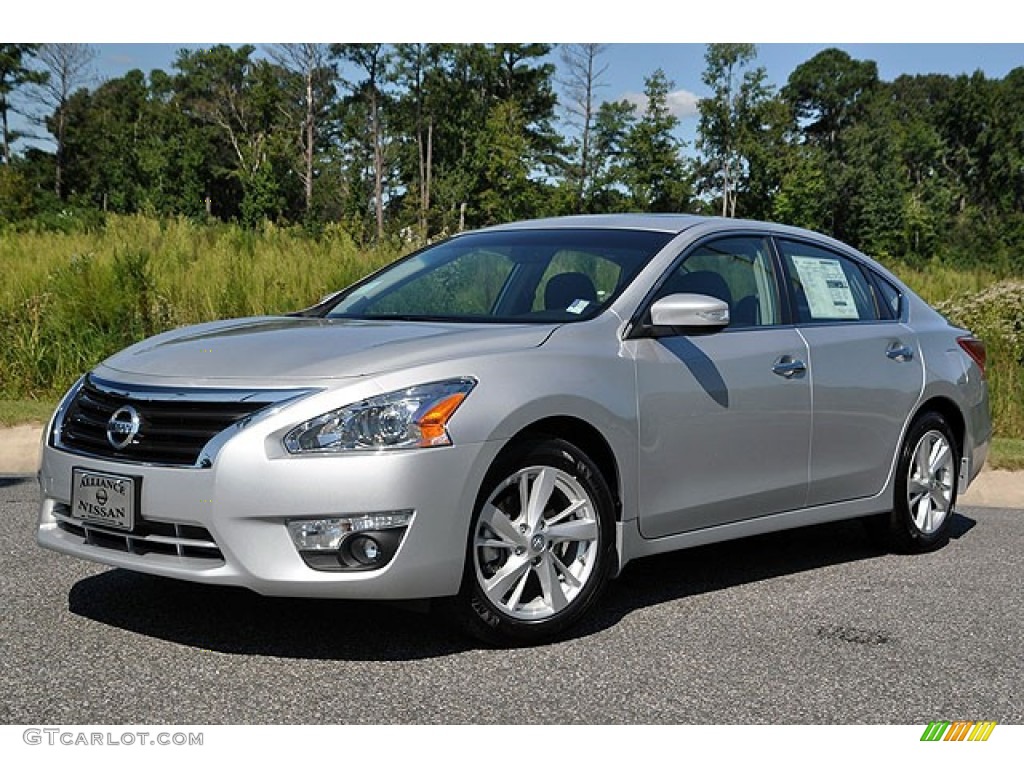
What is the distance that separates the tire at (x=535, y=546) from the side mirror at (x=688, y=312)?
29.4 inches

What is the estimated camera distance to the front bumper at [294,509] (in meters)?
4.75

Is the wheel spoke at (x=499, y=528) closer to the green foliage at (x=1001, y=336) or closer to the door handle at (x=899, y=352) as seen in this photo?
the door handle at (x=899, y=352)

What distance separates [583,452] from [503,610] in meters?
0.71

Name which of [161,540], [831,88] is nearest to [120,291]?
[161,540]

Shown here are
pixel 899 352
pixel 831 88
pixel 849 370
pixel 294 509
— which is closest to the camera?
pixel 294 509

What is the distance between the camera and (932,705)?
15.4ft

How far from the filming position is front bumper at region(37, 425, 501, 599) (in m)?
4.75

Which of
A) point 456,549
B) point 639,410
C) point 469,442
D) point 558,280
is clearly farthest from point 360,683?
point 558,280

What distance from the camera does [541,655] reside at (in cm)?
518

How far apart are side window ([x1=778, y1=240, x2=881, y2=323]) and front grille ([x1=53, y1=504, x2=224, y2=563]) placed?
3.20 m

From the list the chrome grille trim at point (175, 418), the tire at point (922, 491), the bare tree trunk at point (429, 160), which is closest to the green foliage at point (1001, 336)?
the tire at point (922, 491)

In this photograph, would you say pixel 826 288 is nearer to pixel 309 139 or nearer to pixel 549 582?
pixel 549 582

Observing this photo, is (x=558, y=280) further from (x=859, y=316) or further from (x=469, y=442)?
(x=859, y=316)

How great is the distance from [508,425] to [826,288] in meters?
2.67
